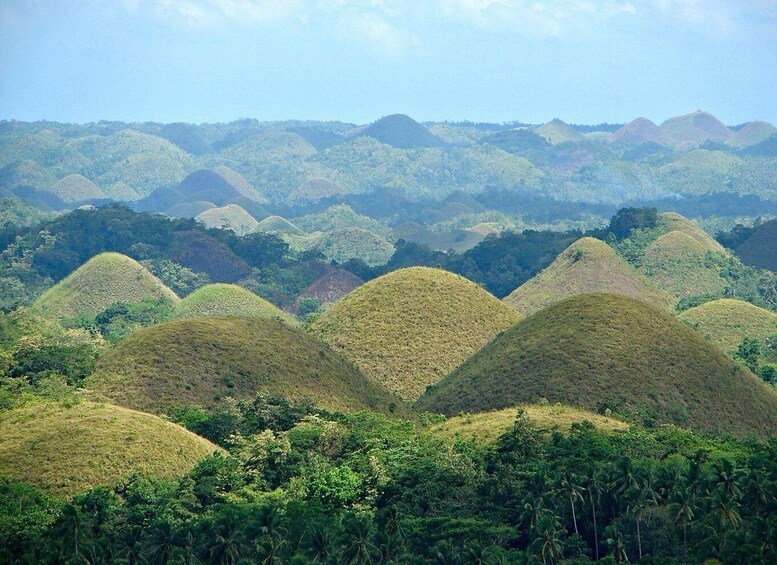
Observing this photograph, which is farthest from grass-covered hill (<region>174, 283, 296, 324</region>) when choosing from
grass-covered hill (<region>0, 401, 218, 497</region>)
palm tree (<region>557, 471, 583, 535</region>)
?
palm tree (<region>557, 471, 583, 535</region>)

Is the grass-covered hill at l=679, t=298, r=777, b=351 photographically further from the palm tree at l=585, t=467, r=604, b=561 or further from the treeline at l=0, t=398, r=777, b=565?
the palm tree at l=585, t=467, r=604, b=561

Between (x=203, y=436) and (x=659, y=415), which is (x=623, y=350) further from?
(x=203, y=436)

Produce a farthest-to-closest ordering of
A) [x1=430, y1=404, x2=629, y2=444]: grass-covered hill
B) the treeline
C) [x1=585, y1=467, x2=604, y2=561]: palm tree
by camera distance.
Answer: [x1=430, y1=404, x2=629, y2=444]: grass-covered hill
[x1=585, y1=467, x2=604, y2=561]: palm tree
the treeline

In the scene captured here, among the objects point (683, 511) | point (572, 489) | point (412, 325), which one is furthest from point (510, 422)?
point (412, 325)

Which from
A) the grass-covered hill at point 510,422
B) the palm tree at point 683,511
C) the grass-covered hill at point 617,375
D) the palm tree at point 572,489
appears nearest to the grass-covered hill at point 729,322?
the grass-covered hill at point 617,375

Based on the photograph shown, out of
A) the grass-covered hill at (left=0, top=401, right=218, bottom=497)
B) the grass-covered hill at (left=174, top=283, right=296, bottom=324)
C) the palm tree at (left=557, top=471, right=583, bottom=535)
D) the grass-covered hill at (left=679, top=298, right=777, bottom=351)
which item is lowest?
the grass-covered hill at (left=174, top=283, right=296, bottom=324)

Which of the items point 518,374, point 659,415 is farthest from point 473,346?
point 659,415
